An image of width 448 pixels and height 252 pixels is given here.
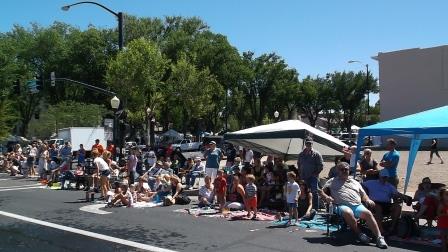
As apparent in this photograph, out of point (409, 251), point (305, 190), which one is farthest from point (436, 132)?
point (305, 190)

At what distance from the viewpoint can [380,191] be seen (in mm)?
9594

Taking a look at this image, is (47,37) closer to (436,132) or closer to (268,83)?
(268,83)

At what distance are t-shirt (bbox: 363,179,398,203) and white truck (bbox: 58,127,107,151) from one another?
91.1ft

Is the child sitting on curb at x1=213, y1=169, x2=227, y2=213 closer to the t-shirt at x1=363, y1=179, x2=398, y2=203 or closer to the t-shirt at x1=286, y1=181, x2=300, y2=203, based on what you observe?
the t-shirt at x1=286, y1=181, x2=300, y2=203

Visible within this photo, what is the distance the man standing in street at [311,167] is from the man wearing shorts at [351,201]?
180cm

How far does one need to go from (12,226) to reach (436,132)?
8.91 metres

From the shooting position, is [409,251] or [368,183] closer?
[409,251]

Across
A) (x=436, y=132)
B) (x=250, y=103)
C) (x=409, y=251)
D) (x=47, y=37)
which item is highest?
(x=47, y=37)

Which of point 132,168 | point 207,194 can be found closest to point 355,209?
point 207,194

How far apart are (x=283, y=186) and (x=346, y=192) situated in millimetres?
3343

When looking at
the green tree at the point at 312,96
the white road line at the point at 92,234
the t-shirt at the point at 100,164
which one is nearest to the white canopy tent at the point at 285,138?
the t-shirt at the point at 100,164

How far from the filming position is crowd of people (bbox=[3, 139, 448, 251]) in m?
9.25

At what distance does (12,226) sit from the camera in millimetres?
10844

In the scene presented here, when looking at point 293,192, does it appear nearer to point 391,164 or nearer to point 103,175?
point 391,164
